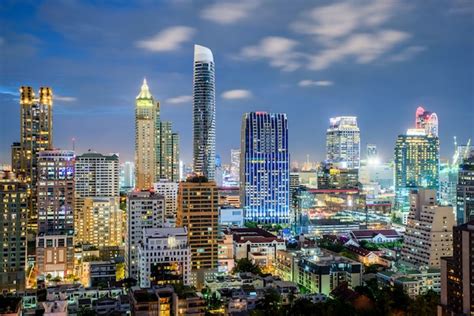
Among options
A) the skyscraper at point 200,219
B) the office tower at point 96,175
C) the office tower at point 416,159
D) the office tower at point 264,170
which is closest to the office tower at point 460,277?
the skyscraper at point 200,219

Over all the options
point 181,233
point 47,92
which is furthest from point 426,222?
point 47,92

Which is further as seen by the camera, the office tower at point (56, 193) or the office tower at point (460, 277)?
the office tower at point (56, 193)

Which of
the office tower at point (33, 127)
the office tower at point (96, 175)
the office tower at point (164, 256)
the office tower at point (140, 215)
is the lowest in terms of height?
the office tower at point (164, 256)

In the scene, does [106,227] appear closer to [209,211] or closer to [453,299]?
[209,211]

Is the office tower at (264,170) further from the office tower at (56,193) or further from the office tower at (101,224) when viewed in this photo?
the office tower at (56,193)

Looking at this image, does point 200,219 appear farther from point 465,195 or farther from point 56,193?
point 465,195
